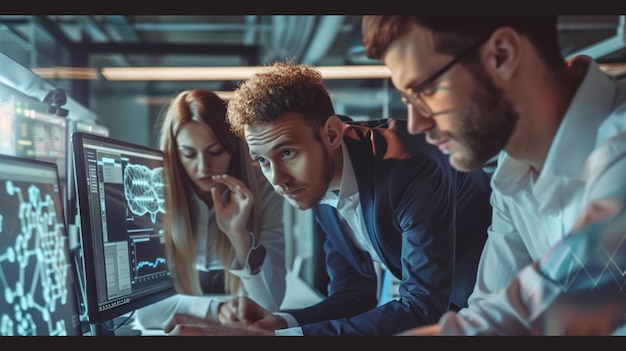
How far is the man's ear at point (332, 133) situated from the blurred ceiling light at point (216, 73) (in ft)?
0.93

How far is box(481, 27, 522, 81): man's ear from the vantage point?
1.34m

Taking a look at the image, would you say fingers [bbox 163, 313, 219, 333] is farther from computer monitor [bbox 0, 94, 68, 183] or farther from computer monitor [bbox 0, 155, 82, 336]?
computer monitor [bbox 0, 94, 68, 183]

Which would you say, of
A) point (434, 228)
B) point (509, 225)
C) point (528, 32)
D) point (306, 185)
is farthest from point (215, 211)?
point (528, 32)

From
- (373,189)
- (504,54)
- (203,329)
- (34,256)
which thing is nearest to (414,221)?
(373,189)

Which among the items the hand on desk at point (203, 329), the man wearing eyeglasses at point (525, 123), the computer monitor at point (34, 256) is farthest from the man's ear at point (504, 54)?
the computer monitor at point (34, 256)

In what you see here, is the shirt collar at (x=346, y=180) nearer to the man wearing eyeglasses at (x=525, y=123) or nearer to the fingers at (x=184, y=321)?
the man wearing eyeglasses at (x=525, y=123)

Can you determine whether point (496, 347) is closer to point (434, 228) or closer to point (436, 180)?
point (434, 228)

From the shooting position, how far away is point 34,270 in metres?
1.45

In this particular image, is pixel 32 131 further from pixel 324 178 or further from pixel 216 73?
pixel 324 178

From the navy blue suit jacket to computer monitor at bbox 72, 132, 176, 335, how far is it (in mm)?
468

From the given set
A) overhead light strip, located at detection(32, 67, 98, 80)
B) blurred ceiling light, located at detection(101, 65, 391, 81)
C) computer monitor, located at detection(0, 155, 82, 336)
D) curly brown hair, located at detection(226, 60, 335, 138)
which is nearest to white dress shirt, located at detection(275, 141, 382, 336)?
curly brown hair, located at detection(226, 60, 335, 138)

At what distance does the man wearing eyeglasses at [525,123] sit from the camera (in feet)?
4.36

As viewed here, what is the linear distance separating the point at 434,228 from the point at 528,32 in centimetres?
53

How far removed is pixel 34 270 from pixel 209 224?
0.55m
